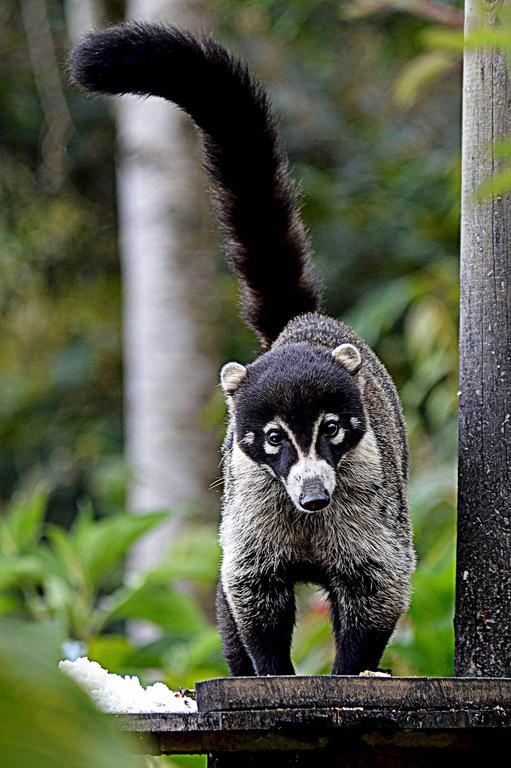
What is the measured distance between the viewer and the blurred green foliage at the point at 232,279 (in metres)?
6.36

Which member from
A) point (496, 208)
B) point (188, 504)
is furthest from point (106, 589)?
point (496, 208)

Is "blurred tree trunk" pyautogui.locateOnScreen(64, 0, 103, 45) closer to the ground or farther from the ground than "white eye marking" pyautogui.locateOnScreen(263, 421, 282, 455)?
farther from the ground

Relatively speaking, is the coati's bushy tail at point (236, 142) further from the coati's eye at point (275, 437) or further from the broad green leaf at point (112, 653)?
the broad green leaf at point (112, 653)

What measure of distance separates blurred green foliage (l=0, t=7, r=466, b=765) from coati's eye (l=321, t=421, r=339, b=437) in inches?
112

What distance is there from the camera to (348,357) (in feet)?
7.96

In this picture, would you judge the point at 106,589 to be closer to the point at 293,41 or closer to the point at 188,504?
the point at 188,504

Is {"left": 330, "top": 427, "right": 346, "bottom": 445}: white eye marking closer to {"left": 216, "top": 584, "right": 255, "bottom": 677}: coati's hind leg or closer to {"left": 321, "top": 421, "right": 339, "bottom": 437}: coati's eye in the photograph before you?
{"left": 321, "top": 421, "right": 339, "bottom": 437}: coati's eye

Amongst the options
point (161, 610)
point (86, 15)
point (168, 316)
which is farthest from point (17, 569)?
point (86, 15)

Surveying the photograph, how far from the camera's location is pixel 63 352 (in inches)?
387

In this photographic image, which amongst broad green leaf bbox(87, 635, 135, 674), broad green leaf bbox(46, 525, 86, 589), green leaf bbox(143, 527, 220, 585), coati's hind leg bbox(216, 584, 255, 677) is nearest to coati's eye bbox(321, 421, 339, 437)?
coati's hind leg bbox(216, 584, 255, 677)

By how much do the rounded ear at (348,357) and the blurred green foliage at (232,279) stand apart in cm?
278

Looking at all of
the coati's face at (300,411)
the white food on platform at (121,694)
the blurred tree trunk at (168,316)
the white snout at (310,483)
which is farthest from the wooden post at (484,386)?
the blurred tree trunk at (168,316)

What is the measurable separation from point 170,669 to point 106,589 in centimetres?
521

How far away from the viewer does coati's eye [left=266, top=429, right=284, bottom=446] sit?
7.61 feet
